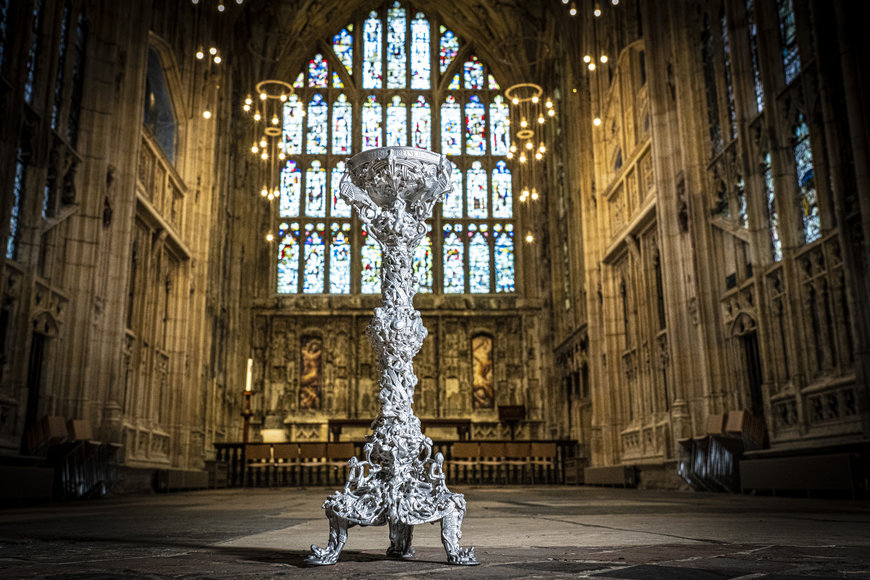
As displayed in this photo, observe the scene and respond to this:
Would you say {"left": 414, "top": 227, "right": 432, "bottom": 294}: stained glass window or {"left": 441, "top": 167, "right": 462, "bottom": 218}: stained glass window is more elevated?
{"left": 441, "top": 167, "right": 462, "bottom": 218}: stained glass window

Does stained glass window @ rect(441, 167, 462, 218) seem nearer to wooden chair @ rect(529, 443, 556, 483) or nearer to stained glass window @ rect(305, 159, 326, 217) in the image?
stained glass window @ rect(305, 159, 326, 217)

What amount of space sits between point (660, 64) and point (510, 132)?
36.9 feet

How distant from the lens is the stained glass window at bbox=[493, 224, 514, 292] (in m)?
23.9

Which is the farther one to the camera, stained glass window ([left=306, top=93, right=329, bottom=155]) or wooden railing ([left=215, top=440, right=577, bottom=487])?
stained glass window ([left=306, top=93, right=329, bottom=155])

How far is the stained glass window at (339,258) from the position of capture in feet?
77.7

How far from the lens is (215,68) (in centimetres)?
1936

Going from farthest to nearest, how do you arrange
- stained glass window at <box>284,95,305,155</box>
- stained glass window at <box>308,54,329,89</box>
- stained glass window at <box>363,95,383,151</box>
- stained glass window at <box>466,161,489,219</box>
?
stained glass window at <box>308,54,329,89</box>
stained glass window at <box>363,95,383,151</box>
stained glass window at <box>284,95,305,155</box>
stained glass window at <box>466,161,489,219</box>

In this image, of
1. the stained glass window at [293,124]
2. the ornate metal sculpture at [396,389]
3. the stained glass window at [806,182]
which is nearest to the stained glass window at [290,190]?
the stained glass window at [293,124]

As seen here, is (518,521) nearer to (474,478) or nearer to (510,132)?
(474,478)

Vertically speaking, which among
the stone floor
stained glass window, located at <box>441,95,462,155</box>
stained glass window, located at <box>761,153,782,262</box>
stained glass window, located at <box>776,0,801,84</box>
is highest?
stained glass window, located at <box>441,95,462,155</box>

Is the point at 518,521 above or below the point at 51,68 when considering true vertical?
below

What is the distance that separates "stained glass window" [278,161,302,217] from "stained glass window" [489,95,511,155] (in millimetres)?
6387

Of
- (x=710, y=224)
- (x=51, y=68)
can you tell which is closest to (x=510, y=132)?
(x=710, y=224)

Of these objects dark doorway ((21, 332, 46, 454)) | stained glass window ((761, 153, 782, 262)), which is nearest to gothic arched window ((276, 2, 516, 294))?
dark doorway ((21, 332, 46, 454))
